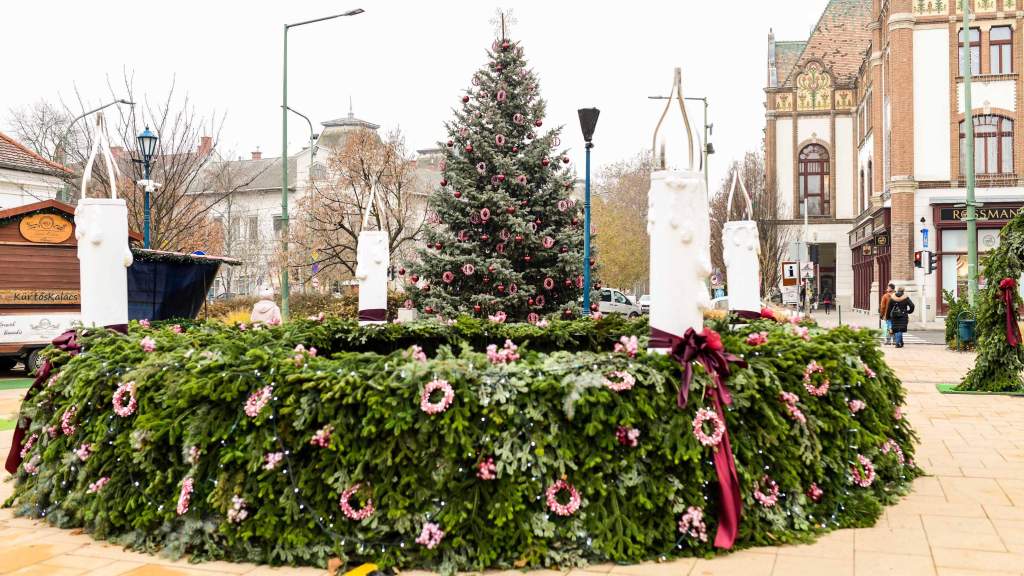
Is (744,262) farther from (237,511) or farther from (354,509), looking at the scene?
(237,511)

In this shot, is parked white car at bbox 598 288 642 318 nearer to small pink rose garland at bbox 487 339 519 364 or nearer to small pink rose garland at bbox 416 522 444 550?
small pink rose garland at bbox 487 339 519 364

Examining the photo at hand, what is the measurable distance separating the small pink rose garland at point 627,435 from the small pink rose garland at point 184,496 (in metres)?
2.67

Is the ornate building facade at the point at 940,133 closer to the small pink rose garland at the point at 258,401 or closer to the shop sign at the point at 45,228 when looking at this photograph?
the shop sign at the point at 45,228

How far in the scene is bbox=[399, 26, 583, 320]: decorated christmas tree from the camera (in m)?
18.0

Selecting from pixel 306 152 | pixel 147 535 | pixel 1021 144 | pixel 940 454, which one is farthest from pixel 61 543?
pixel 306 152

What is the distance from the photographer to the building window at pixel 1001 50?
1378 inches

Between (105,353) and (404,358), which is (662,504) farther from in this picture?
(105,353)

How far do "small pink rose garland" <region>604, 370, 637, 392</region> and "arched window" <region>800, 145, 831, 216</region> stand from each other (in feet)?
184

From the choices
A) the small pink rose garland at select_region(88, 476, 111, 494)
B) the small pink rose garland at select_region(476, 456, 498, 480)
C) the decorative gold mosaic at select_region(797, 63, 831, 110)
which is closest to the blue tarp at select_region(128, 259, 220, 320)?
the small pink rose garland at select_region(88, 476, 111, 494)

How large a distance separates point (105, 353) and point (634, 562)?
4.10 m

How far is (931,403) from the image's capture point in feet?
40.7

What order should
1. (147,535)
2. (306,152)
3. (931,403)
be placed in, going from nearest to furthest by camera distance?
1. (147,535)
2. (931,403)
3. (306,152)

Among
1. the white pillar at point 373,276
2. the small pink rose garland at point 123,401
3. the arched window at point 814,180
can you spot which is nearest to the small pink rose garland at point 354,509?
the small pink rose garland at point 123,401

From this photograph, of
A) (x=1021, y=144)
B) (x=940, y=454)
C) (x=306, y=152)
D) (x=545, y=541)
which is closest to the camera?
(x=545, y=541)
